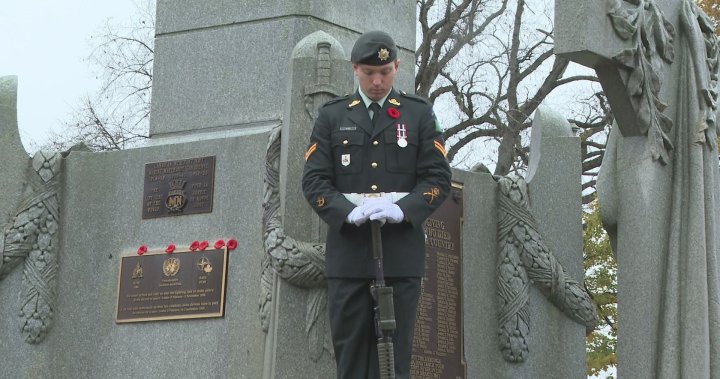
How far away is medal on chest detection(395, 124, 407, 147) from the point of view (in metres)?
7.64

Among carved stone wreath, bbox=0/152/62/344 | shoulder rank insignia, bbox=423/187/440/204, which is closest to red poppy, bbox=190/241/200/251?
carved stone wreath, bbox=0/152/62/344

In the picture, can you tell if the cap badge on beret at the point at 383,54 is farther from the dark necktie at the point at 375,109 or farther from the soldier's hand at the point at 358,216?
the soldier's hand at the point at 358,216

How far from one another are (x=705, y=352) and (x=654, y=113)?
56.3 inches

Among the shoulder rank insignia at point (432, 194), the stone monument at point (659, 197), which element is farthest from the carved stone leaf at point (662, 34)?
the shoulder rank insignia at point (432, 194)

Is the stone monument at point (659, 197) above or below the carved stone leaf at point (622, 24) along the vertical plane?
below

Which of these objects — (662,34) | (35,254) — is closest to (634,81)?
(662,34)

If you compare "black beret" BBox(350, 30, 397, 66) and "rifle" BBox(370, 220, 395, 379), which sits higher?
"black beret" BBox(350, 30, 397, 66)

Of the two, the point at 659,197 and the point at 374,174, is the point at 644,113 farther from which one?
the point at 374,174

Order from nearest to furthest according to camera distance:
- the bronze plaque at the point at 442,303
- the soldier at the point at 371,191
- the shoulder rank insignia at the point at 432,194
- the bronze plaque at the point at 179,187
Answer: the soldier at the point at 371,191 < the shoulder rank insignia at the point at 432,194 < the bronze plaque at the point at 442,303 < the bronze plaque at the point at 179,187

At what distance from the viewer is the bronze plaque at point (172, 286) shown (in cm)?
962

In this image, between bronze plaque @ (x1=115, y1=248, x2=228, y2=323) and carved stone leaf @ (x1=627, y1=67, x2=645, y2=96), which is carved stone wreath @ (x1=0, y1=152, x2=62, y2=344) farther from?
carved stone leaf @ (x1=627, y1=67, x2=645, y2=96)

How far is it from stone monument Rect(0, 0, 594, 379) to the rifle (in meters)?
1.73

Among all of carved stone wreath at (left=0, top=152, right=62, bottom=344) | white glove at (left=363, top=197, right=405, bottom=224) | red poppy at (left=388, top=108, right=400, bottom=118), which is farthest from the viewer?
carved stone wreath at (left=0, top=152, right=62, bottom=344)

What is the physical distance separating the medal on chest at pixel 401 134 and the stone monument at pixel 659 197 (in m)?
1.61
